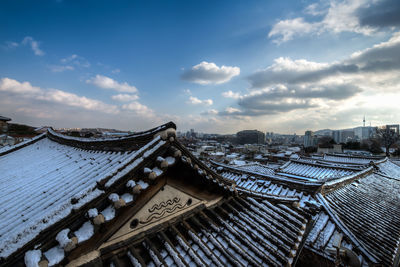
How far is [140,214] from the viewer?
3.31 metres

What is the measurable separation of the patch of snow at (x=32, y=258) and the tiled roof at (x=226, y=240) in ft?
3.37

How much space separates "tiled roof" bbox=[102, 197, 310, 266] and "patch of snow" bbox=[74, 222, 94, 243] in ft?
2.45

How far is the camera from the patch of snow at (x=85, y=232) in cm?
227

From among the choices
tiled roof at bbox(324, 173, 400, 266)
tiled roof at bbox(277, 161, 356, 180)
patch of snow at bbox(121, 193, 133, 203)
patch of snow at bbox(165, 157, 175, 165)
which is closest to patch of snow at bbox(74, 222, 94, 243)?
patch of snow at bbox(121, 193, 133, 203)

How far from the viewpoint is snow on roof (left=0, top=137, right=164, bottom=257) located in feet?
7.66

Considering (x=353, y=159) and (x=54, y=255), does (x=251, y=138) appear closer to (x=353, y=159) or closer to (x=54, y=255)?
(x=353, y=159)

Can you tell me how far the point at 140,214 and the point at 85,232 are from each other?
41.9 inches

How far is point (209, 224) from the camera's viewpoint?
4129 millimetres

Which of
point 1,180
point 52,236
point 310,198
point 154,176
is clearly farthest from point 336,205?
point 1,180

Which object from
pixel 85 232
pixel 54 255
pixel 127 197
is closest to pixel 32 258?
pixel 54 255

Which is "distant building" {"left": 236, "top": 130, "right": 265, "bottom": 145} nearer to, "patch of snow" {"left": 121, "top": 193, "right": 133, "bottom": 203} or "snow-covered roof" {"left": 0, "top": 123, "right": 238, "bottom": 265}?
"snow-covered roof" {"left": 0, "top": 123, "right": 238, "bottom": 265}

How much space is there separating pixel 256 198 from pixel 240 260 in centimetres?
255

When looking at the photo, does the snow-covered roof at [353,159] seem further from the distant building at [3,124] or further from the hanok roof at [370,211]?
the distant building at [3,124]

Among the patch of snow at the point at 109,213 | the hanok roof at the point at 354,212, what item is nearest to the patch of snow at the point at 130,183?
the patch of snow at the point at 109,213
